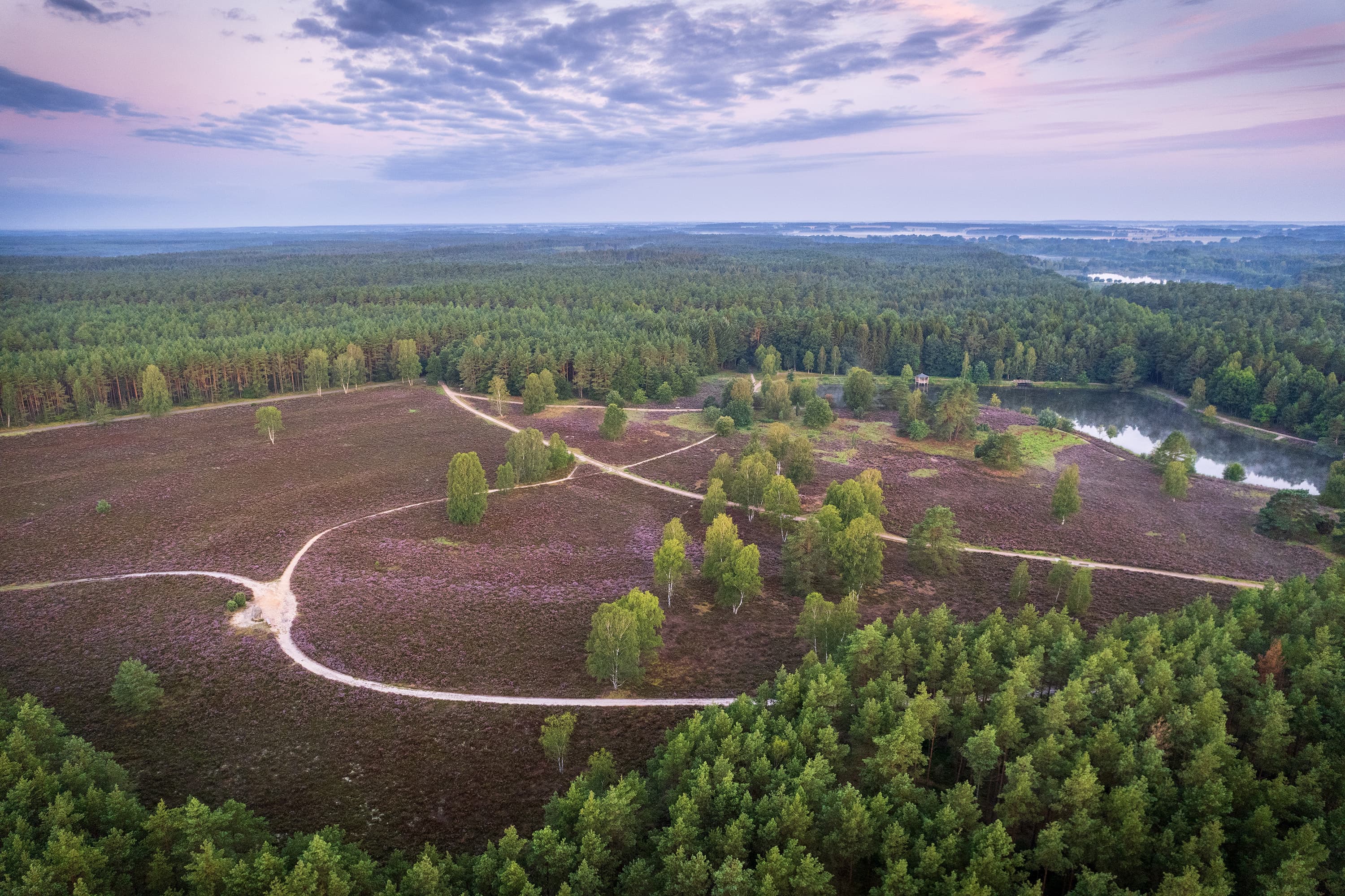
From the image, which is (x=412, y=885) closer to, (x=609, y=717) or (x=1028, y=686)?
(x=609, y=717)

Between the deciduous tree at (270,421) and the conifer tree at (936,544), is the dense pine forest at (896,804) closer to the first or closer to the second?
the conifer tree at (936,544)

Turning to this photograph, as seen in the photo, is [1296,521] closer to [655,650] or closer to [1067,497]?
[1067,497]

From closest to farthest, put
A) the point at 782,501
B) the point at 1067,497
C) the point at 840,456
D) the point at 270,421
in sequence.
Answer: the point at 782,501
the point at 1067,497
the point at 840,456
the point at 270,421

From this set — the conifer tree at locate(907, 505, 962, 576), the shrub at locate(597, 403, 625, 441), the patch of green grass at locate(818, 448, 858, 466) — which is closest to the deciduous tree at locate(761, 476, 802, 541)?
the conifer tree at locate(907, 505, 962, 576)

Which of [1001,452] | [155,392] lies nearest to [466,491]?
[1001,452]

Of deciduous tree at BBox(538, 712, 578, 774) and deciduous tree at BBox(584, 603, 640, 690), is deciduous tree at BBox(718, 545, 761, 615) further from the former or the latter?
deciduous tree at BBox(538, 712, 578, 774)
